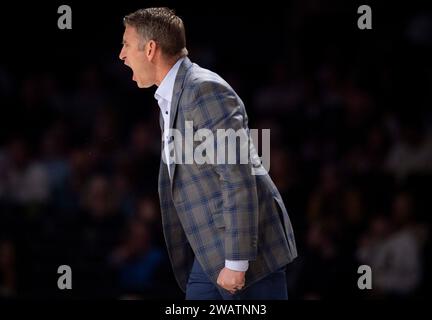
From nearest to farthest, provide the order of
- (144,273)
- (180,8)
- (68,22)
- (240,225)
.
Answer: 1. (240,225)
2. (68,22)
3. (144,273)
4. (180,8)

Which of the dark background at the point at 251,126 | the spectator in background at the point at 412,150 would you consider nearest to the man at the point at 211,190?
the dark background at the point at 251,126

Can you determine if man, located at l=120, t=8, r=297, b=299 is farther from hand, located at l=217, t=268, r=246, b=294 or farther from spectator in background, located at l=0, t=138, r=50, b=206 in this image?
spectator in background, located at l=0, t=138, r=50, b=206

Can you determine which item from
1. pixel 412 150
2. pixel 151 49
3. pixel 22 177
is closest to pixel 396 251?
pixel 412 150

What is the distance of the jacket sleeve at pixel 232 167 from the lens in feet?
7.12

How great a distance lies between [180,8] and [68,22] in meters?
1.68

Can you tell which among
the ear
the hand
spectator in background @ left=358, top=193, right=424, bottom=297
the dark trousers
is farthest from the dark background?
the ear

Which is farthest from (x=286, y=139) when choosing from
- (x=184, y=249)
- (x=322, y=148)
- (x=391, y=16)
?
(x=184, y=249)

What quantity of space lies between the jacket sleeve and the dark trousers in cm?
14

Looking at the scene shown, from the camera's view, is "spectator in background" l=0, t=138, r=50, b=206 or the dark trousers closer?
the dark trousers

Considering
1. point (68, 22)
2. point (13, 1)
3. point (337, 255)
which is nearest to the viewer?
point (68, 22)

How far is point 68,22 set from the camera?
338 centimetres

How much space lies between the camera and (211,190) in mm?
2281

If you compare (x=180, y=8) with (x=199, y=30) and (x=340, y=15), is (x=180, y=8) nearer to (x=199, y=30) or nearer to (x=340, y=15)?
(x=199, y=30)

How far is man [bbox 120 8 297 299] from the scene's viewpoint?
2.19m
